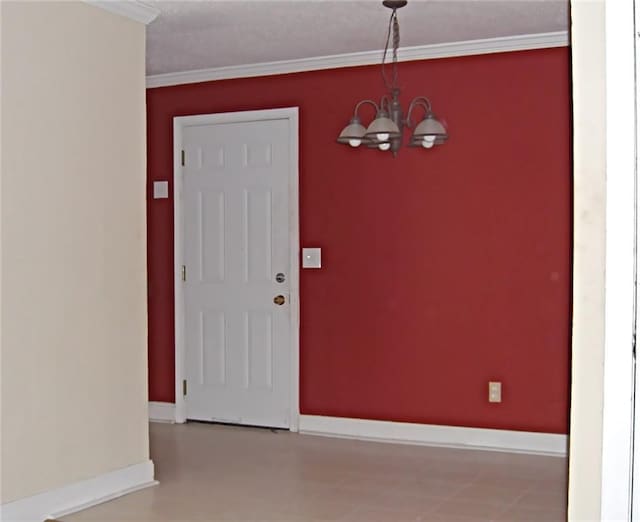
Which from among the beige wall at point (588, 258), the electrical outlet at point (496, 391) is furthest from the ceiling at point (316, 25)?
the beige wall at point (588, 258)

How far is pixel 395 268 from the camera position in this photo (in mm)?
5207

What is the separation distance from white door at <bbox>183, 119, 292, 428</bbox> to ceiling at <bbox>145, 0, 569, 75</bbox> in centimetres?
62

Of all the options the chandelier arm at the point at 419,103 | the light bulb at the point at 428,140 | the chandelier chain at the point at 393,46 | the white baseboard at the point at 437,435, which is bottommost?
the white baseboard at the point at 437,435

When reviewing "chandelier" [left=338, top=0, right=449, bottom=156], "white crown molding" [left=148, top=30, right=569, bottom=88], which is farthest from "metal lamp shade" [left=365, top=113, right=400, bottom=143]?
"white crown molding" [left=148, top=30, right=569, bottom=88]

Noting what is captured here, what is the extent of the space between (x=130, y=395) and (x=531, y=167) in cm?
254

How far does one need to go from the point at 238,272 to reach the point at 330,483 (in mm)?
1824

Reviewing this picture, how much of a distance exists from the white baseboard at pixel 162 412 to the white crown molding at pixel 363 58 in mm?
2192

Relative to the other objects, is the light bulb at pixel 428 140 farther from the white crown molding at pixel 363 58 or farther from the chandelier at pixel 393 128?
the white crown molding at pixel 363 58

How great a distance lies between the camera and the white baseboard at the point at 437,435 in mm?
4875

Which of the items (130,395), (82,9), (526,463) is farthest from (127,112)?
(526,463)

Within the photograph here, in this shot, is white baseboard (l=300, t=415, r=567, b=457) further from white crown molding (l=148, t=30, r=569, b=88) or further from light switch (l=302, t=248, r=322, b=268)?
white crown molding (l=148, t=30, r=569, b=88)

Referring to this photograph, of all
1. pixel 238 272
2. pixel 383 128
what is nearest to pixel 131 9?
pixel 383 128

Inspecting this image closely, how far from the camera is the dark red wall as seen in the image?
4867 mm

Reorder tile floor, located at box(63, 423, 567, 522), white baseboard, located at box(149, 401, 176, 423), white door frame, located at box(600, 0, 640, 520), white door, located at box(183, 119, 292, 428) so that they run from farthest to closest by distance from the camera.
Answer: white baseboard, located at box(149, 401, 176, 423) → white door, located at box(183, 119, 292, 428) → tile floor, located at box(63, 423, 567, 522) → white door frame, located at box(600, 0, 640, 520)
